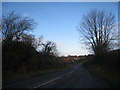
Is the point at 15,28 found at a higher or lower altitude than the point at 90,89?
higher

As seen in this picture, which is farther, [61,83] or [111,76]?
[111,76]

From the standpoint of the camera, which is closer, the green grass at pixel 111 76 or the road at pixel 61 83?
the road at pixel 61 83

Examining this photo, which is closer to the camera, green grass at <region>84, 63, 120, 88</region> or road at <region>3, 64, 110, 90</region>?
road at <region>3, 64, 110, 90</region>

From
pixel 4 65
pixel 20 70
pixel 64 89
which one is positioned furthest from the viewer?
pixel 20 70

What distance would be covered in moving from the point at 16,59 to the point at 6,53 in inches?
74.0

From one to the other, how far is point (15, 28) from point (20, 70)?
13.4m

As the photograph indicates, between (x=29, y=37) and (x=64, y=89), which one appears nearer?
(x=64, y=89)

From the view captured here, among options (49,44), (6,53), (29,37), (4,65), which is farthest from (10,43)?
(49,44)

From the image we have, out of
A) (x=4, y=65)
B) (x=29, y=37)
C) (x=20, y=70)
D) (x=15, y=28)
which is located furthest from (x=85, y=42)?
(x=4, y=65)

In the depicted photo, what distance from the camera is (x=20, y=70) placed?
19.4m

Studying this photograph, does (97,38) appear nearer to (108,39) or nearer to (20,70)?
(108,39)

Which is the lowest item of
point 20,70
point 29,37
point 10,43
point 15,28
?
point 20,70

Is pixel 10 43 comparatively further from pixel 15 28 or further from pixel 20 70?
pixel 15 28

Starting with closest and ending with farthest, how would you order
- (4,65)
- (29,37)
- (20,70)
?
(4,65), (20,70), (29,37)
